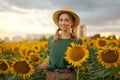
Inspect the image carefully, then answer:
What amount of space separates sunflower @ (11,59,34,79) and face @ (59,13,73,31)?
2.19 feet

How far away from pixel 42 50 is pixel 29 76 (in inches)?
194

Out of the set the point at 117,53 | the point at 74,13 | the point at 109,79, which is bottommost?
the point at 109,79

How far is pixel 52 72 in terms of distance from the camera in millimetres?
6082

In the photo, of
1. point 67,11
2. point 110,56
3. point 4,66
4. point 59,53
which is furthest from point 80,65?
point 4,66

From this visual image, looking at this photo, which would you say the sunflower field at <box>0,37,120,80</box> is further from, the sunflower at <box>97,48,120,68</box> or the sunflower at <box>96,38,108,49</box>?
the sunflower at <box>96,38,108,49</box>

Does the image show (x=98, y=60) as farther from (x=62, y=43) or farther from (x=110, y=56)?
(x=62, y=43)

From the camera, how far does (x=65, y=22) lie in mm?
5914

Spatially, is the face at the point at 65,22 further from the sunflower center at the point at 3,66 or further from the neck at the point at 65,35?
the sunflower center at the point at 3,66

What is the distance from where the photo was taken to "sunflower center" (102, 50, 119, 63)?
570cm

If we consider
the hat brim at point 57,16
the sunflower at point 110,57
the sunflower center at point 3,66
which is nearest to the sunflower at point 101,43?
the sunflower center at point 3,66

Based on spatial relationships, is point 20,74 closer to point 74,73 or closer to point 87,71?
point 74,73

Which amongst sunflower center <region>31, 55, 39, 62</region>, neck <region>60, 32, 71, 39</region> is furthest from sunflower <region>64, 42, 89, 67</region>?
sunflower center <region>31, 55, 39, 62</region>

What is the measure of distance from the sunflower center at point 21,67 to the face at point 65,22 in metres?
0.69

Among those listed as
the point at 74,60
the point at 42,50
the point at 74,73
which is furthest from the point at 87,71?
the point at 42,50
